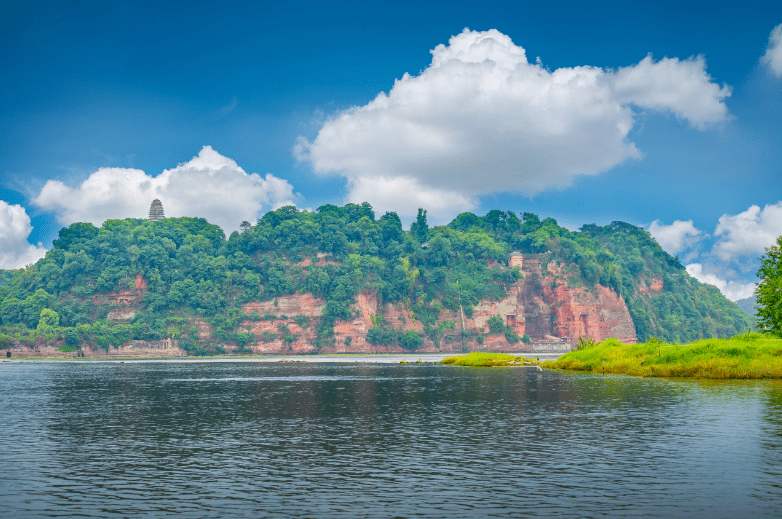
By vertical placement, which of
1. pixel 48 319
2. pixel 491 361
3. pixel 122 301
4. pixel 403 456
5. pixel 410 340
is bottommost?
pixel 491 361

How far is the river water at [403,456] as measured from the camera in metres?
17.9

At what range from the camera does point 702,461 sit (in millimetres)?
22844

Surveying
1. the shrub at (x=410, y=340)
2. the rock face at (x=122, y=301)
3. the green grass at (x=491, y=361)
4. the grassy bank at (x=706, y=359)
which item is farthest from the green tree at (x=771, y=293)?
the rock face at (x=122, y=301)

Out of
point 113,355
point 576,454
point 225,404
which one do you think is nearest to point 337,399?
point 225,404

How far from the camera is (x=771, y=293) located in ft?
197

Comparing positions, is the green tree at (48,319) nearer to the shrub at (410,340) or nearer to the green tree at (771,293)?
the shrub at (410,340)

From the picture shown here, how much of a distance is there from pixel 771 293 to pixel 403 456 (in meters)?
49.3

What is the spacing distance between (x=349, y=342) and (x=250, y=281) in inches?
1363

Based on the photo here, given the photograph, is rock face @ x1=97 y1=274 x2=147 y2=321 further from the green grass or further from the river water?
the river water

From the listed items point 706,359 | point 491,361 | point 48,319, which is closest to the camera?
point 706,359

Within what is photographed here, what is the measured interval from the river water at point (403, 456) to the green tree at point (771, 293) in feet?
56.3

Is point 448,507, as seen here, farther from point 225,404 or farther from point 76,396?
point 76,396

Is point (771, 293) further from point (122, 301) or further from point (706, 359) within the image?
point (122, 301)

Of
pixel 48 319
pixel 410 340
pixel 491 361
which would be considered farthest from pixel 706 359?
pixel 48 319
